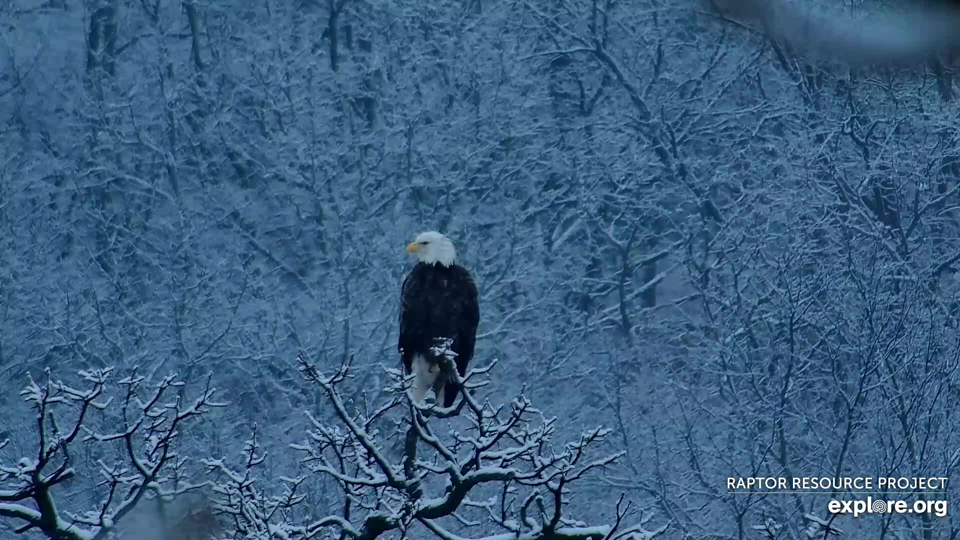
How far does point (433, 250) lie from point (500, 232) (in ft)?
41.1

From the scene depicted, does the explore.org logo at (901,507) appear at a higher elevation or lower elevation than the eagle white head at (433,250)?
higher

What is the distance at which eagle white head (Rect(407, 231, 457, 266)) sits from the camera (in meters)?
7.86

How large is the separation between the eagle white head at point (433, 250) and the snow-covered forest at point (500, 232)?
559 cm

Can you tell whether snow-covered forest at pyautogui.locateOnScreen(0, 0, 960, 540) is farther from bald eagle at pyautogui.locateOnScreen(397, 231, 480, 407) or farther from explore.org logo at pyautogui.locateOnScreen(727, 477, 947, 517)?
bald eagle at pyautogui.locateOnScreen(397, 231, 480, 407)

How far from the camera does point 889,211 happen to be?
18094 millimetres

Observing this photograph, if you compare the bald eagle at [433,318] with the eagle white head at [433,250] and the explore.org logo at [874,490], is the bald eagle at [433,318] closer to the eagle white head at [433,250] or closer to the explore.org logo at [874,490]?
the eagle white head at [433,250]

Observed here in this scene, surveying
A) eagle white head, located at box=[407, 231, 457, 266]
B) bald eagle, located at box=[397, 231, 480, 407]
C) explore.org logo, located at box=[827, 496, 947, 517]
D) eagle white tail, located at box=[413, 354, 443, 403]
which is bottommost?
eagle white tail, located at box=[413, 354, 443, 403]

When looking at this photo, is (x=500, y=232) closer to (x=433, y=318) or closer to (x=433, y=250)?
(x=433, y=250)

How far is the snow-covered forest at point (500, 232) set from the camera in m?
15.3

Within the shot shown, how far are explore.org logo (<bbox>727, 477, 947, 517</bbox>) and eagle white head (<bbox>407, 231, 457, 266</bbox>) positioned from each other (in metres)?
4.40

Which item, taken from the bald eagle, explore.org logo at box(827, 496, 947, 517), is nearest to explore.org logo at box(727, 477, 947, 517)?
explore.org logo at box(827, 496, 947, 517)

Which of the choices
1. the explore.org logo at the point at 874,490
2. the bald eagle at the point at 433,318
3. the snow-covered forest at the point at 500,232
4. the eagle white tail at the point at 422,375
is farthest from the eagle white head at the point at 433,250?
the snow-covered forest at the point at 500,232

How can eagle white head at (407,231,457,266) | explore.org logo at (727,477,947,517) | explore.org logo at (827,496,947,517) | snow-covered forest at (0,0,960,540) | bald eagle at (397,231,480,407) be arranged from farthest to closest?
snow-covered forest at (0,0,960,540), explore.org logo at (727,477,947,517), explore.org logo at (827,496,947,517), eagle white head at (407,231,457,266), bald eagle at (397,231,480,407)

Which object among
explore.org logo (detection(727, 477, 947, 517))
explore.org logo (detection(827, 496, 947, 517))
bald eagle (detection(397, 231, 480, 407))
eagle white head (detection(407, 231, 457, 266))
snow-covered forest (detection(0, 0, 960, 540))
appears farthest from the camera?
snow-covered forest (detection(0, 0, 960, 540))
